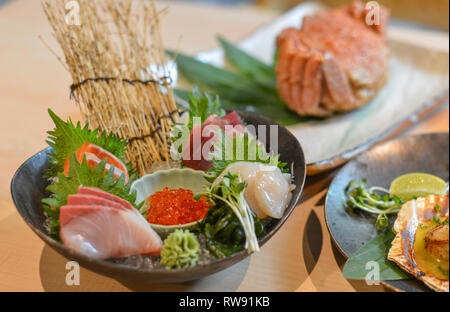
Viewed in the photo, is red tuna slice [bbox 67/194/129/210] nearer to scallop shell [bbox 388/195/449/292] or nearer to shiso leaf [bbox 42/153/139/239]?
shiso leaf [bbox 42/153/139/239]

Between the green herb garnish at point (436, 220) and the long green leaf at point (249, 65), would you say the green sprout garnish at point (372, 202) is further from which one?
the long green leaf at point (249, 65)

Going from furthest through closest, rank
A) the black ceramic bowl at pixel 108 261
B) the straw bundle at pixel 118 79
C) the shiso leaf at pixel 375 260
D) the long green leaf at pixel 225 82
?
the long green leaf at pixel 225 82 < the straw bundle at pixel 118 79 < the shiso leaf at pixel 375 260 < the black ceramic bowl at pixel 108 261

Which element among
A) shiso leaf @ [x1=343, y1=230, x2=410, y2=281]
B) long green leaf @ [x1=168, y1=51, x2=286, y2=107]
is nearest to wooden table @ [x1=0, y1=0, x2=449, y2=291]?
shiso leaf @ [x1=343, y1=230, x2=410, y2=281]

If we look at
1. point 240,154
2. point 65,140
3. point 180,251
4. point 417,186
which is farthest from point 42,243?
point 417,186

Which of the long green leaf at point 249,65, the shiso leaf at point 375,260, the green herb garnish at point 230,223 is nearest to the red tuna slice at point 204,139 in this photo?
the green herb garnish at point 230,223

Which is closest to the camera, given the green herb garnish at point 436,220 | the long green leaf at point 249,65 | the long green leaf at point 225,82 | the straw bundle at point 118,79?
the green herb garnish at point 436,220

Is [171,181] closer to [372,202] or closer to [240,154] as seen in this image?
[240,154]
